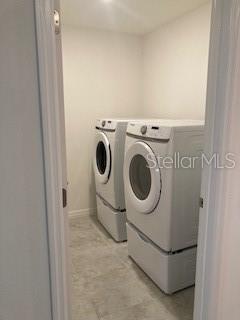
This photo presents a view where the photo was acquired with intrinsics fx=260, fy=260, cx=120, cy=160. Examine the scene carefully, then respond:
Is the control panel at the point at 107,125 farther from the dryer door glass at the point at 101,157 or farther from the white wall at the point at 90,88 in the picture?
the white wall at the point at 90,88

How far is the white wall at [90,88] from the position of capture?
2.75 m

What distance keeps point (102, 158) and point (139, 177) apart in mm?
745

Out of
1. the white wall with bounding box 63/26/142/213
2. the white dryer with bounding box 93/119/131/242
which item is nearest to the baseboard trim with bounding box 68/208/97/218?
the white wall with bounding box 63/26/142/213

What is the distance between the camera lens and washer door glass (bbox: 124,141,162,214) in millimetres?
1713

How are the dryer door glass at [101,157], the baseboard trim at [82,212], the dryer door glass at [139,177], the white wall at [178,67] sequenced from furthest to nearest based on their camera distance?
the baseboard trim at [82,212]
the dryer door glass at [101,157]
the white wall at [178,67]
the dryer door glass at [139,177]

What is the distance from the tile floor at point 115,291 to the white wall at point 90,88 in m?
0.81

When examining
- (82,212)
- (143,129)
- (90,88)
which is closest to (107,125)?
(90,88)

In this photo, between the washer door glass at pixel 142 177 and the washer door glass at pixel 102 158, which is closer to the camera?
the washer door glass at pixel 142 177

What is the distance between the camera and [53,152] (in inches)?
34.2

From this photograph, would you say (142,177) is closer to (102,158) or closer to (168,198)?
(168,198)

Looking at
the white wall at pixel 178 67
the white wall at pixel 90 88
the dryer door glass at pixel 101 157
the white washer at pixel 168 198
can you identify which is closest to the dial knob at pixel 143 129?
the white washer at pixel 168 198

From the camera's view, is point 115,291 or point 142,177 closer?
point 115,291

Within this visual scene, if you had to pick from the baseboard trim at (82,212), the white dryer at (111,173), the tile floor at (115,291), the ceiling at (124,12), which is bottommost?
the tile floor at (115,291)

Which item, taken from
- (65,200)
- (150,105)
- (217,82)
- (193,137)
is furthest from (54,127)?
(150,105)
